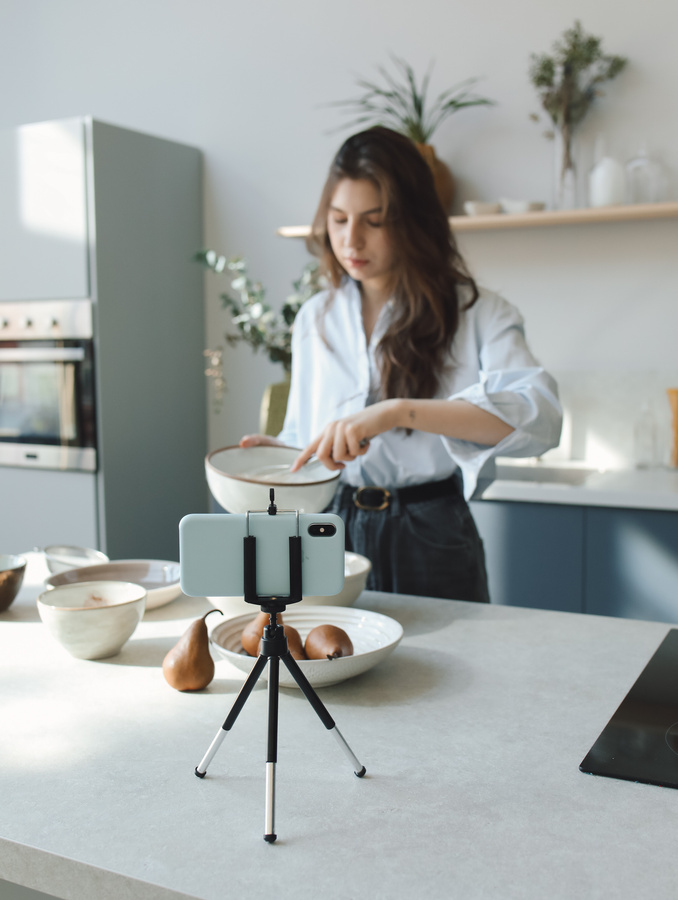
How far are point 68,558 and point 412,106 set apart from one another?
7.13 feet

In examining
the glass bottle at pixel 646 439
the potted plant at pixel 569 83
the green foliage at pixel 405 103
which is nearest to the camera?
the potted plant at pixel 569 83

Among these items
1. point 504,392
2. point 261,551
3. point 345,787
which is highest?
point 504,392

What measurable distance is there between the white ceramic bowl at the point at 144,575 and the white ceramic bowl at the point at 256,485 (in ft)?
0.59

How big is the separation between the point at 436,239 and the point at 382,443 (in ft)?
1.43

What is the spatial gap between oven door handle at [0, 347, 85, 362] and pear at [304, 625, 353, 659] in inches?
83.3

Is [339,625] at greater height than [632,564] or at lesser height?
greater

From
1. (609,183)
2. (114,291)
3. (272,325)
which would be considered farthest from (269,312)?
(609,183)

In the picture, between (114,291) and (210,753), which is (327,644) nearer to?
(210,753)

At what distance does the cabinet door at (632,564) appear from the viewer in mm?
2250

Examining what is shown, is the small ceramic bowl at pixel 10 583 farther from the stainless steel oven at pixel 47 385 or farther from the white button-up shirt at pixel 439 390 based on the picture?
the stainless steel oven at pixel 47 385

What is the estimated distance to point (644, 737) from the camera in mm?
850

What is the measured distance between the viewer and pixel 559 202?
2674 millimetres

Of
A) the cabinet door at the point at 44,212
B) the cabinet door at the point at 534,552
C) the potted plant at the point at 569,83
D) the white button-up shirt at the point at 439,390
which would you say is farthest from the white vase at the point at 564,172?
the cabinet door at the point at 44,212

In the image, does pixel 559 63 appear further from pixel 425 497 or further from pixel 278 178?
pixel 425 497
